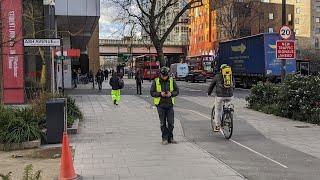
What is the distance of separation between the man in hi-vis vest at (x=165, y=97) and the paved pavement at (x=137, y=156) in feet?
1.15

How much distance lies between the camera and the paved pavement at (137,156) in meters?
8.24

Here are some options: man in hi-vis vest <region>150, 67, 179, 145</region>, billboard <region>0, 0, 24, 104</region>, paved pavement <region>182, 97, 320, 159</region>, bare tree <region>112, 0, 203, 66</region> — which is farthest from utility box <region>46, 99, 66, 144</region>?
bare tree <region>112, 0, 203, 66</region>

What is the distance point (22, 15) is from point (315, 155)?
15.7 metres

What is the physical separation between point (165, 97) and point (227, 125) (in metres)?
1.77

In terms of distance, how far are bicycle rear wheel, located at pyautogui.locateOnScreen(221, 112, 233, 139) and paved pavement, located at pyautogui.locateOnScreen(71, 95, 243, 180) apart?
99 cm

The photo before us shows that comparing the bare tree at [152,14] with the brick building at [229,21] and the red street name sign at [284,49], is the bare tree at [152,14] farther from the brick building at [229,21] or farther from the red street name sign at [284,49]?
the red street name sign at [284,49]

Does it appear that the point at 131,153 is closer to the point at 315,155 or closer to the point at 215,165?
the point at 215,165

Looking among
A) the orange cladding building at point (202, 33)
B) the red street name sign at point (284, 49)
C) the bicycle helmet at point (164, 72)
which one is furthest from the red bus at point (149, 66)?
the bicycle helmet at point (164, 72)

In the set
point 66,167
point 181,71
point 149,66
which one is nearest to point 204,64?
point 181,71

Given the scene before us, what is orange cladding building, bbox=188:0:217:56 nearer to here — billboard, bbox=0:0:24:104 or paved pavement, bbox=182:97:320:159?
billboard, bbox=0:0:24:104

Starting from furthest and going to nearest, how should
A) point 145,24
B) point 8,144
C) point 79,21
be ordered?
point 145,24 → point 79,21 → point 8,144

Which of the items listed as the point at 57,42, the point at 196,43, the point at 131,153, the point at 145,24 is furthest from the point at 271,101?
the point at 196,43

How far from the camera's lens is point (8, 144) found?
37.9 feet

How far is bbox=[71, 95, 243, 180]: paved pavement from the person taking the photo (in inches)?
324
